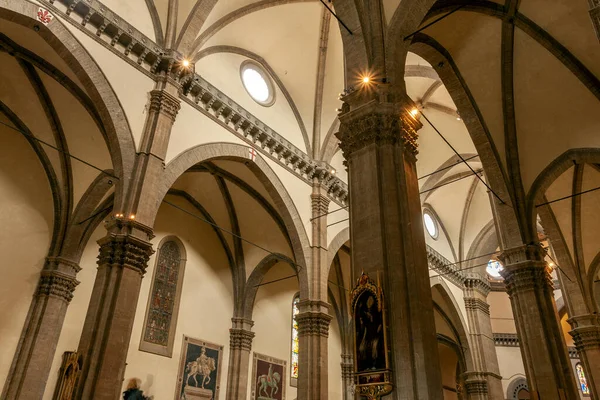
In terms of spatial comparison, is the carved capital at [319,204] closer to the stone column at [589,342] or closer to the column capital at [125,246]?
the column capital at [125,246]

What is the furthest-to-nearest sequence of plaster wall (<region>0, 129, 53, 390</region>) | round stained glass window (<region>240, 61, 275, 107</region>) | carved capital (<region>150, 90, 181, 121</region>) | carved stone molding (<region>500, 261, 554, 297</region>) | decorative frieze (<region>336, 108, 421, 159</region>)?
round stained glass window (<region>240, 61, 275, 107</region>), plaster wall (<region>0, 129, 53, 390</region>), carved capital (<region>150, 90, 181, 121</region>), carved stone molding (<region>500, 261, 554, 297</region>), decorative frieze (<region>336, 108, 421, 159</region>)

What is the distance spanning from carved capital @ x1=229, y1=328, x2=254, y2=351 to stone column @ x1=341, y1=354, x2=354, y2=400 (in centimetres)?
473

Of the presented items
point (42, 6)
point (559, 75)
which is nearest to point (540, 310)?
point (559, 75)

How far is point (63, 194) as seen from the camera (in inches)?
443

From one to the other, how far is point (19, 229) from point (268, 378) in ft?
25.7

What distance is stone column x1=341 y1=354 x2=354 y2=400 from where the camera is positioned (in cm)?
1666

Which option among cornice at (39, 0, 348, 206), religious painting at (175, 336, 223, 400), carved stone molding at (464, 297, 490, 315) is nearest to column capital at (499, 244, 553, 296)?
cornice at (39, 0, 348, 206)

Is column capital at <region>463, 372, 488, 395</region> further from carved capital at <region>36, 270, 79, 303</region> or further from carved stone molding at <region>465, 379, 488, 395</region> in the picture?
carved capital at <region>36, 270, 79, 303</region>

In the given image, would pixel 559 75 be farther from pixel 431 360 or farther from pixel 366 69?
pixel 431 360

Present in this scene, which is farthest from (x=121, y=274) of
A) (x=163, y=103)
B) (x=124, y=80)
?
(x=124, y=80)

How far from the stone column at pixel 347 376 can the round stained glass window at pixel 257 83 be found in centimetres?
955

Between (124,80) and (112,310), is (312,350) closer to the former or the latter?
(112,310)

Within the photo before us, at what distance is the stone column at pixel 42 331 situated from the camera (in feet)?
31.6

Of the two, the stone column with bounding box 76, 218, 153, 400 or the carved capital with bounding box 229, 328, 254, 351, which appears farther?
the carved capital with bounding box 229, 328, 254, 351
